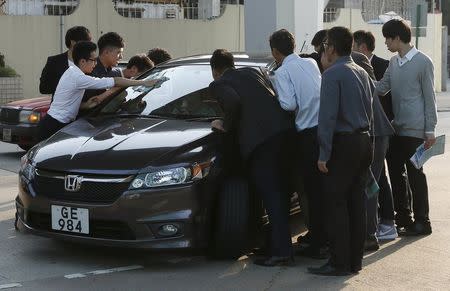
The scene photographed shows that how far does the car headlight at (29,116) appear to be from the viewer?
12.0 metres

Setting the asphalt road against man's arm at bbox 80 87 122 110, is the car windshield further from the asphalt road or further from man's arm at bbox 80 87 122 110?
the asphalt road

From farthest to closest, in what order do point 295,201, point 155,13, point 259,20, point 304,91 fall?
1. point 155,13
2. point 259,20
3. point 295,201
4. point 304,91

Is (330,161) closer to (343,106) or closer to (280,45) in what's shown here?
(343,106)

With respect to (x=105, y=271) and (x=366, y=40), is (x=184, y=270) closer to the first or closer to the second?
(x=105, y=271)

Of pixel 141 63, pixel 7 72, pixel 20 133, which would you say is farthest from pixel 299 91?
pixel 7 72

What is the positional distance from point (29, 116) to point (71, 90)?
4797 millimetres

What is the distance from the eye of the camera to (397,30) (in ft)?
23.4

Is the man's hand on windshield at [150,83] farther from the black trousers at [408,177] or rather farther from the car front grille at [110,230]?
the black trousers at [408,177]

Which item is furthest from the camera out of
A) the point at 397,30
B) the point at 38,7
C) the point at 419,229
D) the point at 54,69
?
the point at 38,7

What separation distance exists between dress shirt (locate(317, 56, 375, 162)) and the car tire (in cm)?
71

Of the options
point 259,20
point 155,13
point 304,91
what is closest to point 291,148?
point 304,91

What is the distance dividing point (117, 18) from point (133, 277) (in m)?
17.5

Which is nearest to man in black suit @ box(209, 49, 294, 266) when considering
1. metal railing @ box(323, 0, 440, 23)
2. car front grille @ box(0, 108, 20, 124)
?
car front grille @ box(0, 108, 20, 124)

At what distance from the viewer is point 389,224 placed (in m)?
7.16
